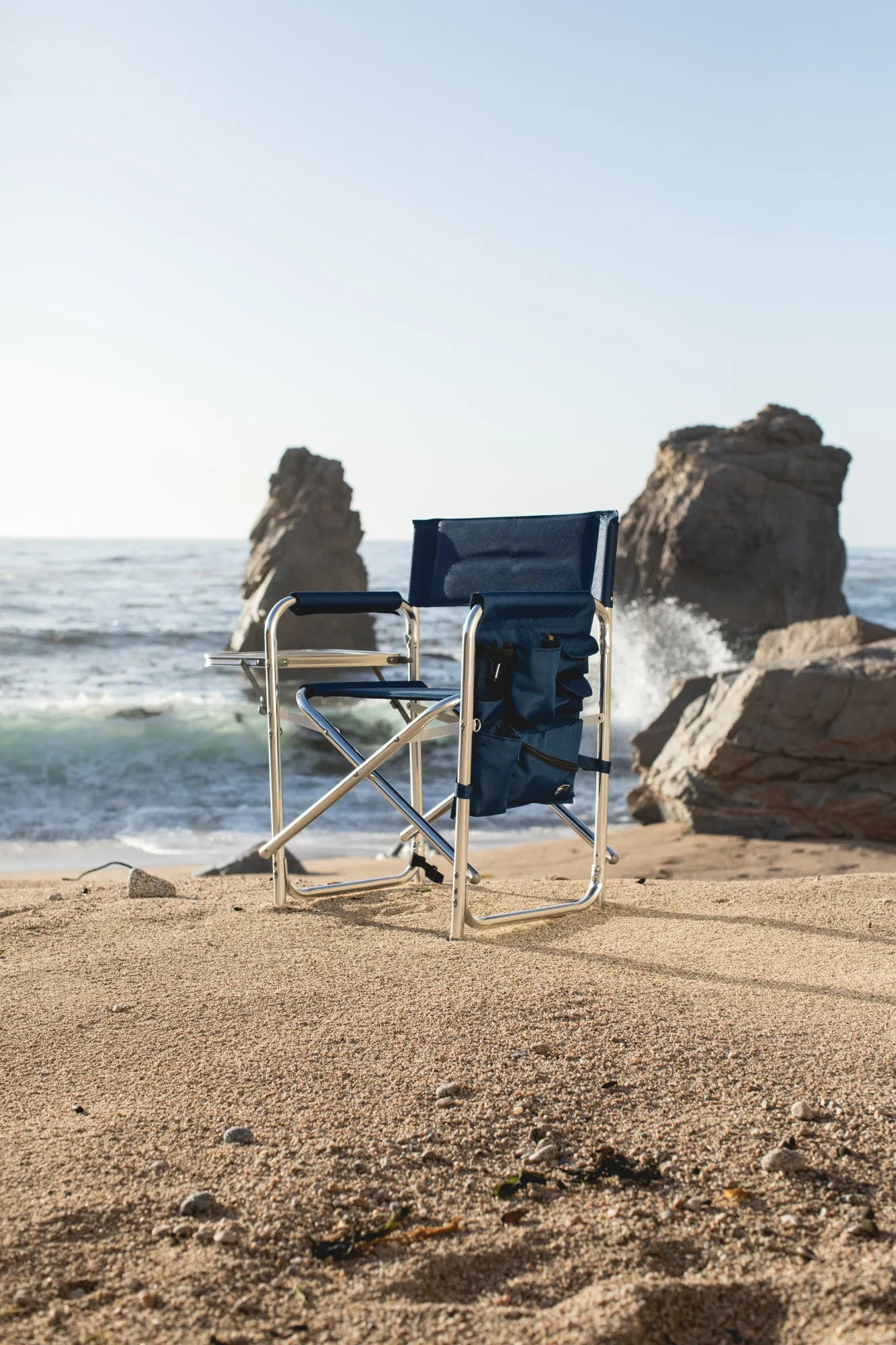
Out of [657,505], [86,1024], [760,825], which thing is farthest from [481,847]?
[657,505]

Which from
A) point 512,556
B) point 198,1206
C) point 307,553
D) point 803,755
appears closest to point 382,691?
point 512,556

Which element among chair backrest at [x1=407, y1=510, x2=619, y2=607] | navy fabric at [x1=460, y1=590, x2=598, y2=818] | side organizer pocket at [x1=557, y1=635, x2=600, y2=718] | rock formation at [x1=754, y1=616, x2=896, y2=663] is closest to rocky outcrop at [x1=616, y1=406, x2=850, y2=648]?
rock formation at [x1=754, y1=616, x2=896, y2=663]

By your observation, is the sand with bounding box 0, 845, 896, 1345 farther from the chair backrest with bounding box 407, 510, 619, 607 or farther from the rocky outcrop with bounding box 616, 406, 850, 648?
the rocky outcrop with bounding box 616, 406, 850, 648

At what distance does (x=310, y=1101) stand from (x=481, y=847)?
17.3 feet

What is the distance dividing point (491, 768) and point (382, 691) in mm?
449

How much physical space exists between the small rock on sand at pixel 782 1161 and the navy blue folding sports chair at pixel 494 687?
52.2 inches

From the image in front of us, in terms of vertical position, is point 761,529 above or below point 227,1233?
above

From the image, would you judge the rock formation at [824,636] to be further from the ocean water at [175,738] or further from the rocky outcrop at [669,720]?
the ocean water at [175,738]

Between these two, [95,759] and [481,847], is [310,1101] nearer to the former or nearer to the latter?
[481,847]

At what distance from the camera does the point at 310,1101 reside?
197cm

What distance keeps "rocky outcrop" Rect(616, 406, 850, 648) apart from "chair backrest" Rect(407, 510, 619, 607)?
21.6 meters

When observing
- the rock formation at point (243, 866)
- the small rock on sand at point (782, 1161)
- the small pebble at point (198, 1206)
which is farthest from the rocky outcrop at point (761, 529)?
the small pebble at point (198, 1206)

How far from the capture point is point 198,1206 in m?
1.64

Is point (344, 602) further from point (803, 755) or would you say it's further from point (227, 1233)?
point (803, 755)
